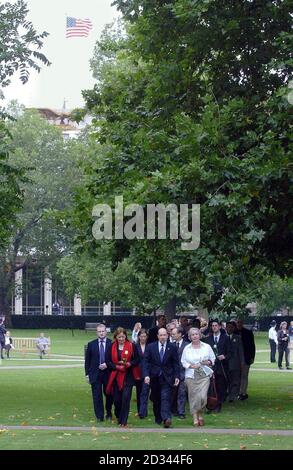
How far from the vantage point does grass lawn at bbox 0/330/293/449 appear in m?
16.8

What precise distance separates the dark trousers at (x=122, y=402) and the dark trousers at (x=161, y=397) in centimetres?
51

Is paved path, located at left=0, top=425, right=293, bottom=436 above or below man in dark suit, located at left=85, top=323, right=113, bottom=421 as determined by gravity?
below

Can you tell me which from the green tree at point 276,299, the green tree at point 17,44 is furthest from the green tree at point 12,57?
the green tree at point 276,299

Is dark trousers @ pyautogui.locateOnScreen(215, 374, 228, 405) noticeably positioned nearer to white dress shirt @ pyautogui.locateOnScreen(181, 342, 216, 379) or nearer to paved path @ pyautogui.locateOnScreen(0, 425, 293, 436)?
white dress shirt @ pyautogui.locateOnScreen(181, 342, 216, 379)

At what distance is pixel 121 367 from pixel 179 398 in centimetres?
216

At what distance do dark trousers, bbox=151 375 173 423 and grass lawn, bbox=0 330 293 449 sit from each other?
0.94 feet

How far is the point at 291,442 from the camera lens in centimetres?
1689

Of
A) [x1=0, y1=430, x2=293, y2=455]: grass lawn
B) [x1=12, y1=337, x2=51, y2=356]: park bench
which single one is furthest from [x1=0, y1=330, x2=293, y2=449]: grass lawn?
[x1=12, y1=337, x2=51, y2=356]: park bench

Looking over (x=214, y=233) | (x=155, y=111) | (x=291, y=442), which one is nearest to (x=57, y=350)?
(x=155, y=111)

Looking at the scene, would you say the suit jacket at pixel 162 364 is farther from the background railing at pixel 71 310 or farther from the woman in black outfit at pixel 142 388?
the background railing at pixel 71 310

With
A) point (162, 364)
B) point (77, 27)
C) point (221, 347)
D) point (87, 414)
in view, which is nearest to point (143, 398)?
point (162, 364)

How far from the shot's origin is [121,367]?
2062 centimetres
